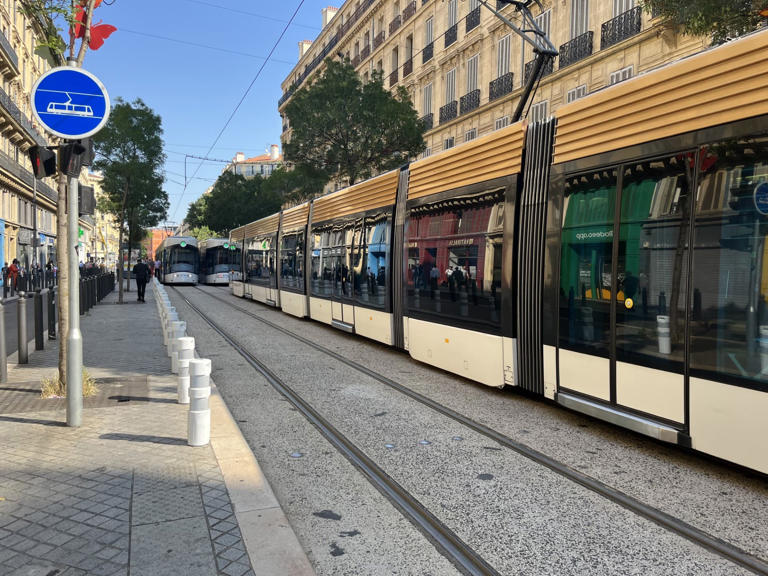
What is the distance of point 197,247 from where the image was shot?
129ft

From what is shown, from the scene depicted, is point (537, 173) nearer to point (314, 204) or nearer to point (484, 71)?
point (314, 204)

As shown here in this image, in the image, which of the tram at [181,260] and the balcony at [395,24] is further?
the tram at [181,260]

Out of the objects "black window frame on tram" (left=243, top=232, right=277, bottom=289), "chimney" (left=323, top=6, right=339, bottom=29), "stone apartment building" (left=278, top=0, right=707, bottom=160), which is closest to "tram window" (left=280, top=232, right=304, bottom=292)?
"black window frame on tram" (left=243, top=232, right=277, bottom=289)

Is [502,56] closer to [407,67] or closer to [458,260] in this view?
[407,67]

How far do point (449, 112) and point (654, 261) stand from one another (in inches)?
1013

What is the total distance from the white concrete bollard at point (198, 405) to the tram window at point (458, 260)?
3337mm

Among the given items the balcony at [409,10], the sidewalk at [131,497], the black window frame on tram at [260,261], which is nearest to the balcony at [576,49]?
the black window frame on tram at [260,261]

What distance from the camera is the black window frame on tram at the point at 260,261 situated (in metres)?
19.9

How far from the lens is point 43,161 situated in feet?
20.0

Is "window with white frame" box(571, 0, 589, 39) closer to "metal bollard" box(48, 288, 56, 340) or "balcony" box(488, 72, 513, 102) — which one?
"balcony" box(488, 72, 513, 102)

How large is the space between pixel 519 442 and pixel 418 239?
4.29m

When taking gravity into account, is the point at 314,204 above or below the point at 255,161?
below

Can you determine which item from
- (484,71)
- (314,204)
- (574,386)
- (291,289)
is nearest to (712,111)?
(574,386)

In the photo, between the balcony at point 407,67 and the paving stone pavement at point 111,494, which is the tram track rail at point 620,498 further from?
the balcony at point 407,67
